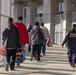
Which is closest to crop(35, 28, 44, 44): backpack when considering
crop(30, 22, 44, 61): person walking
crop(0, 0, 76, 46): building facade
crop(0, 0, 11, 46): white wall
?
crop(30, 22, 44, 61): person walking

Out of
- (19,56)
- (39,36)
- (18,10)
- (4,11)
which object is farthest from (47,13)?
(19,56)

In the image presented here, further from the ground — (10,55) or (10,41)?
(10,41)

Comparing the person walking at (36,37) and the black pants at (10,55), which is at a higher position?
the person walking at (36,37)

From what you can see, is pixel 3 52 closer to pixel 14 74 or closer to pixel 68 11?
pixel 14 74

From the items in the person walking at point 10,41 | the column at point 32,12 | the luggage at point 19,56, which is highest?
the column at point 32,12

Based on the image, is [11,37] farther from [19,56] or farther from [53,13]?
[53,13]

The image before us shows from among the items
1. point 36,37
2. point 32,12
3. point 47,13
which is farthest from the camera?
point 32,12

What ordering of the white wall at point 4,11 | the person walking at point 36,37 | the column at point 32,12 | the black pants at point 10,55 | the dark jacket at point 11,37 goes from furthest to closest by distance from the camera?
the column at point 32,12 → the person walking at point 36,37 → the white wall at point 4,11 → the black pants at point 10,55 → the dark jacket at point 11,37

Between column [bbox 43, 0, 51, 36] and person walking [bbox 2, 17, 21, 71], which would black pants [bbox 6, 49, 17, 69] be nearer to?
person walking [bbox 2, 17, 21, 71]

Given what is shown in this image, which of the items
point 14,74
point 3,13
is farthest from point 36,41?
point 14,74

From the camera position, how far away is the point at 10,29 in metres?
11.3

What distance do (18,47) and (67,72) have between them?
1880mm

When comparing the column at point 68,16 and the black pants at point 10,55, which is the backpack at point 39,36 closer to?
the black pants at point 10,55

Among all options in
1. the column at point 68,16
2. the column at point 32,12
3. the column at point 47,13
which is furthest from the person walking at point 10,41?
the column at point 32,12
